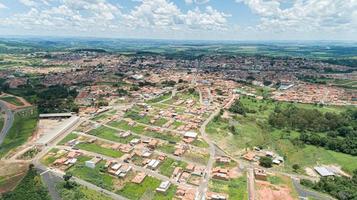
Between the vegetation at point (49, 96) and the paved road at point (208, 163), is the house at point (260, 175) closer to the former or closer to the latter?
the paved road at point (208, 163)

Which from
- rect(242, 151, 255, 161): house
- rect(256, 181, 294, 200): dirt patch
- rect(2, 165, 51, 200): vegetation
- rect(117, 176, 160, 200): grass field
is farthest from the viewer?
rect(242, 151, 255, 161): house

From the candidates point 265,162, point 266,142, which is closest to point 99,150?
point 265,162

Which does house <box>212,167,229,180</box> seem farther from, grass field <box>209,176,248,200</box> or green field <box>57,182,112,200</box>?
green field <box>57,182,112,200</box>

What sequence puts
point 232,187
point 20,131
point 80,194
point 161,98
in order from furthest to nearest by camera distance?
point 161,98, point 20,131, point 232,187, point 80,194

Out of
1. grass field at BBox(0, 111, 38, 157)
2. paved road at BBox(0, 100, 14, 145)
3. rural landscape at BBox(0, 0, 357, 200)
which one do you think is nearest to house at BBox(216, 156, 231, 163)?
rural landscape at BBox(0, 0, 357, 200)

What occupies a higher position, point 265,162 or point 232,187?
point 265,162

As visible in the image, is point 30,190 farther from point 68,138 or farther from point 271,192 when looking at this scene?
point 271,192
